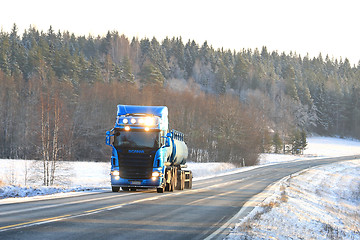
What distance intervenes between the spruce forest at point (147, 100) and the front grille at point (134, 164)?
19.1 meters

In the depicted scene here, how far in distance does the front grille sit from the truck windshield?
45 cm

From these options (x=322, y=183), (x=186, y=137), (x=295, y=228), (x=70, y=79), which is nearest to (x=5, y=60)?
(x=70, y=79)

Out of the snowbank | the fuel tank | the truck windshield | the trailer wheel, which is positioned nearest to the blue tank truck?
the truck windshield

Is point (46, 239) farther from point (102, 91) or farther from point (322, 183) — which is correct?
point (102, 91)

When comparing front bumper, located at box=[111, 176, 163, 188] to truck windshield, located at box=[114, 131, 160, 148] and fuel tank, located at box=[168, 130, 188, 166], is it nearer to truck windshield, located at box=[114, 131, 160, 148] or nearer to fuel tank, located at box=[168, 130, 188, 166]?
truck windshield, located at box=[114, 131, 160, 148]

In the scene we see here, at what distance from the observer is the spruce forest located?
69.5m

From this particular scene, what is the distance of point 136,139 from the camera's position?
20.4 m

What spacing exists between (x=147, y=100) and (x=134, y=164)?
220 feet

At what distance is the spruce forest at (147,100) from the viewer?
69500 millimetres

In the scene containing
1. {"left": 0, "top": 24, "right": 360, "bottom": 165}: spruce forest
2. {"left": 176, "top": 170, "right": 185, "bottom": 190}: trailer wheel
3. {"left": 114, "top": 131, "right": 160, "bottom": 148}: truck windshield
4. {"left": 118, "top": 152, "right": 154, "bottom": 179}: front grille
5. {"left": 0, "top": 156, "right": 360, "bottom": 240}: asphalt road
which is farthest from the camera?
{"left": 0, "top": 24, "right": 360, "bottom": 165}: spruce forest

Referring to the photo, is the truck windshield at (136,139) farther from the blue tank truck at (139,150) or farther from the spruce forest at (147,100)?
the spruce forest at (147,100)

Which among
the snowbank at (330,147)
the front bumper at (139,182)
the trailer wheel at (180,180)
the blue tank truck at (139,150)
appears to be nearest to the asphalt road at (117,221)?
the front bumper at (139,182)

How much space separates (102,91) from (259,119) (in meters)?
35.7

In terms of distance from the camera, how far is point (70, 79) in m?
93.6
